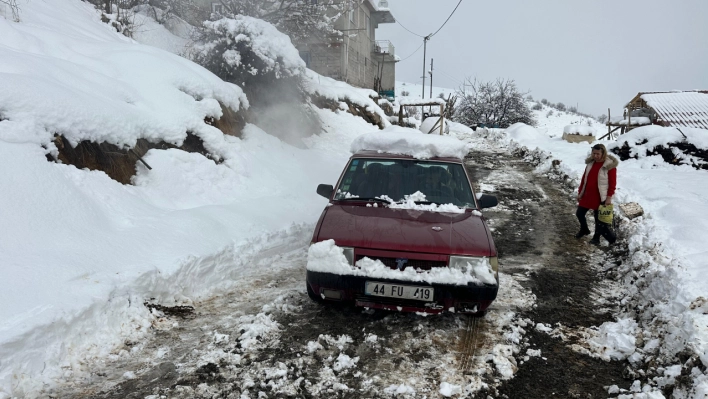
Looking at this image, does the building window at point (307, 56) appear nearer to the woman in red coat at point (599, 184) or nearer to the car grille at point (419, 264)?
the woman in red coat at point (599, 184)

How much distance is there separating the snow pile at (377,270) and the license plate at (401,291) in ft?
0.21

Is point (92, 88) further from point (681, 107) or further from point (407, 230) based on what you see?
point (681, 107)

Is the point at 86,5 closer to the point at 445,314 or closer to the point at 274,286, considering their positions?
the point at 274,286

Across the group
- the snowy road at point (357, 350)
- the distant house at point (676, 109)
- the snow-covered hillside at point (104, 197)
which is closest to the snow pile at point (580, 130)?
the distant house at point (676, 109)

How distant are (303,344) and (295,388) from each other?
1.82 feet

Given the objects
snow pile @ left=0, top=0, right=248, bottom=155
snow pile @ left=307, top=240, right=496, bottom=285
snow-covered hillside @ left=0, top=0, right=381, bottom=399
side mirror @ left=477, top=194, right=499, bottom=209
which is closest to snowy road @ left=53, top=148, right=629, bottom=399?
snow-covered hillside @ left=0, top=0, right=381, bottom=399

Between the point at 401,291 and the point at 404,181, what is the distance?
4.97 feet

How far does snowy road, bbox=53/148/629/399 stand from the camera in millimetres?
2867

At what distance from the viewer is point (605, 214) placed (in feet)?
19.6

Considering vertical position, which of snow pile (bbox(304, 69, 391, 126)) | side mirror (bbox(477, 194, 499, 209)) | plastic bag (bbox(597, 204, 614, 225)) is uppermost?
snow pile (bbox(304, 69, 391, 126))

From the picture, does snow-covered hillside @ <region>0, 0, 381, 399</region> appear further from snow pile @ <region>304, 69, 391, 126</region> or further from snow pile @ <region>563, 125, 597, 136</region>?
snow pile @ <region>563, 125, 597, 136</region>

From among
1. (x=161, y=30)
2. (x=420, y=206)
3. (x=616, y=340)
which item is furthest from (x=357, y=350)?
(x=161, y=30)

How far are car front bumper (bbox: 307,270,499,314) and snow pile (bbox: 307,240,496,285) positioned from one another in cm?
3

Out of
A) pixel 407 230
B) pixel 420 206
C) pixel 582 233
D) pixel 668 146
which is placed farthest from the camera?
pixel 668 146
